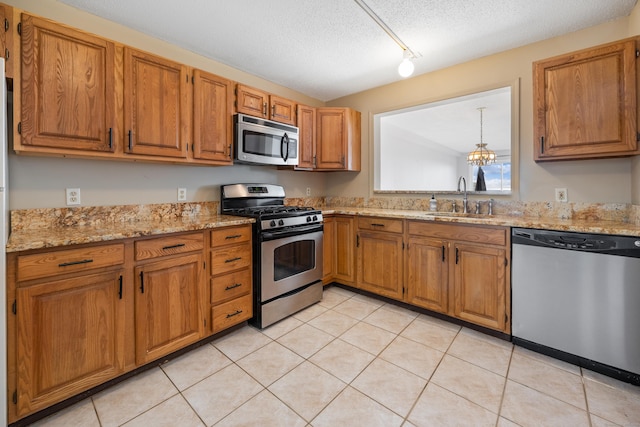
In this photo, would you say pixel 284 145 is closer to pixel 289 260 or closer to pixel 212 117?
pixel 212 117

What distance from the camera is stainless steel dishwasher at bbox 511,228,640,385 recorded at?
170 cm

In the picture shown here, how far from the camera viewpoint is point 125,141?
1.95m

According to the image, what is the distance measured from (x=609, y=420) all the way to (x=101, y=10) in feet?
13.1

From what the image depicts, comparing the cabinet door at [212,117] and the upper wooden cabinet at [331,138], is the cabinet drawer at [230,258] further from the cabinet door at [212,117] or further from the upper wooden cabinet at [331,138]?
the upper wooden cabinet at [331,138]

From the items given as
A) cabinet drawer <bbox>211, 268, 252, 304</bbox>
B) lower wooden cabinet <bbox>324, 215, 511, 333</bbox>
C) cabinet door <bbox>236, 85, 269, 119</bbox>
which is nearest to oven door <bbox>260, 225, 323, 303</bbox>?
cabinet drawer <bbox>211, 268, 252, 304</bbox>

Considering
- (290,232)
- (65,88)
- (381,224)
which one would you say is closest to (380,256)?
(381,224)

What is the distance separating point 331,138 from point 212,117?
1.51m

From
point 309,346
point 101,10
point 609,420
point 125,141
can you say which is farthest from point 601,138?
point 101,10

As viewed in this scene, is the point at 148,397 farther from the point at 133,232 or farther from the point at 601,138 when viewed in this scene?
the point at 601,138

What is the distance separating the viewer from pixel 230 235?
225cm

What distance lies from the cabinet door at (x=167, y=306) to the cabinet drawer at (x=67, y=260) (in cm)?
18

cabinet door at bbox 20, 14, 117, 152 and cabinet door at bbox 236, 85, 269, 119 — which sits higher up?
cabinet door at bbox 236, 85, 269, 119

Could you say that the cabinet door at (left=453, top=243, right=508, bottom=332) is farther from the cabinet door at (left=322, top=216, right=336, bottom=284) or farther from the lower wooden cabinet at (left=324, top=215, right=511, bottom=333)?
the cabinet door at (left=322, top=216, right=336, bottom=284)

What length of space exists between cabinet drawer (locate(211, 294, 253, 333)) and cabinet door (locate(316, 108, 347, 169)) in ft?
6.08
